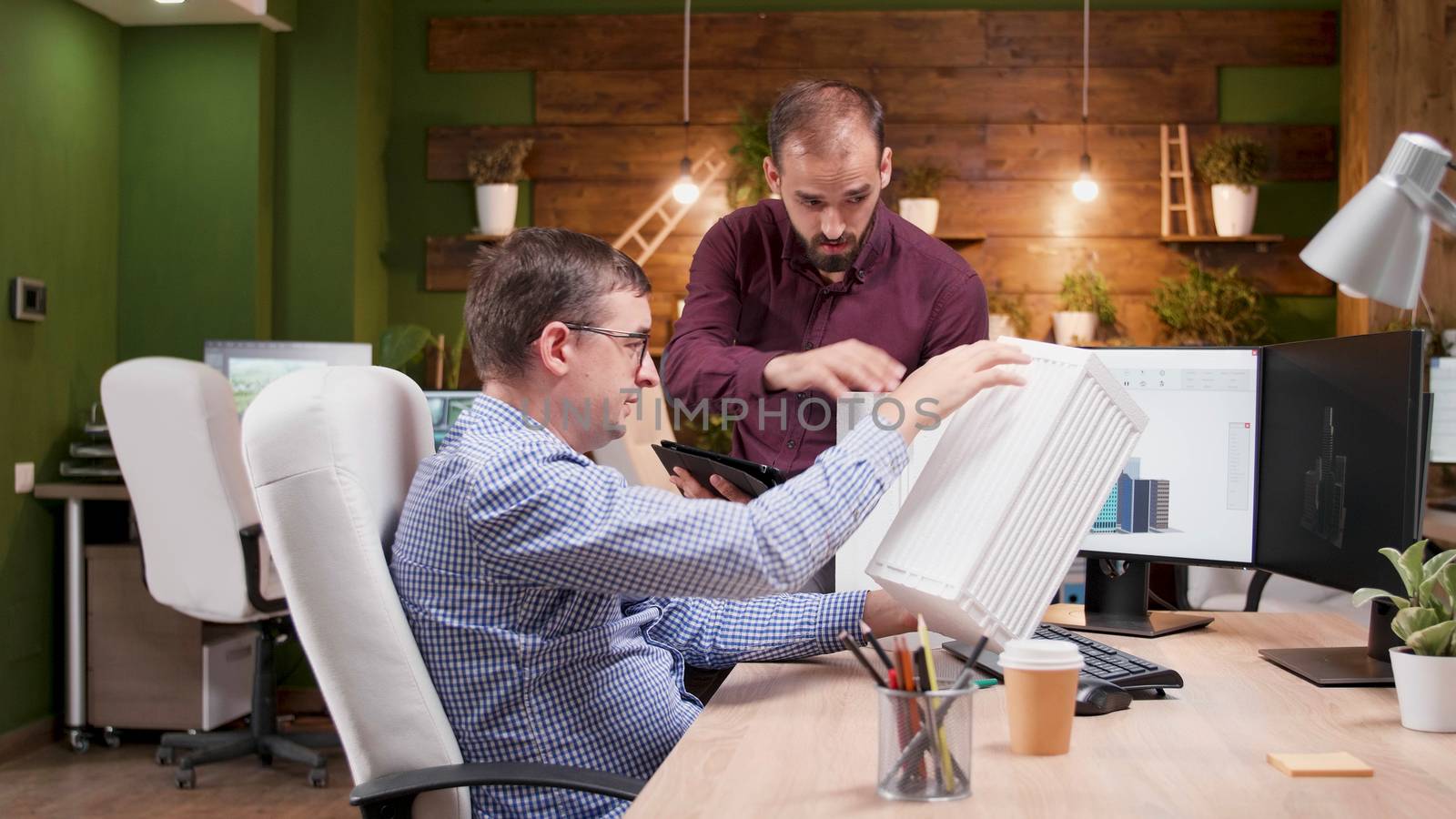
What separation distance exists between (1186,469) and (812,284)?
0.68 metres

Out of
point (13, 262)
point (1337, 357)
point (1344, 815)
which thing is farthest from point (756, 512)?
point (13, 262)

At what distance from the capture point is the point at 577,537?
1.30m

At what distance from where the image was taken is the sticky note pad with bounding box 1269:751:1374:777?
3.74 feet

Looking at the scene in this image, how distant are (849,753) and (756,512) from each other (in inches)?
10.0

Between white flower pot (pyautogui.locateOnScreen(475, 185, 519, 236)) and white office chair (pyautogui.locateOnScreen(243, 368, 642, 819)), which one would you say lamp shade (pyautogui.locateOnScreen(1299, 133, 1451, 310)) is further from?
white flower pot (pyautogui.locateOnScreen(475, 185, 519, 236))

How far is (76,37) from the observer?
452 centimetres

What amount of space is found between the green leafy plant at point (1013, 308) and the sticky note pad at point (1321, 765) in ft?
12.7

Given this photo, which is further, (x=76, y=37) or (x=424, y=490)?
(x=76, y=37)

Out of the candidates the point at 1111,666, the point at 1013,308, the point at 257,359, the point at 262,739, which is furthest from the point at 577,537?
the point at 1013,308

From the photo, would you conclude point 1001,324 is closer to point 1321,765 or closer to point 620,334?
point 620,334

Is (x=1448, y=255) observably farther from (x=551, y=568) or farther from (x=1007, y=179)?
(x=551, y=568)

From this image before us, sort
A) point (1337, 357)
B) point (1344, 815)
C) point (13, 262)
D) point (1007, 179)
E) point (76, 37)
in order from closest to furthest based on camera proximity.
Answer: point (1344, 815)
point (1337, 357)
point (13, 262)
point (76, 37)
point (1007, 179)

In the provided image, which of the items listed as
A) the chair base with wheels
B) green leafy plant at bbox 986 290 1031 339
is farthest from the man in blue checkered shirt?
green leafy plant at bbox 986 290 1031 339

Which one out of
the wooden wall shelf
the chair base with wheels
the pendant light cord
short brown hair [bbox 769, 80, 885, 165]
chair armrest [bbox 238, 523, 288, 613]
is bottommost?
the chair base with wheels
